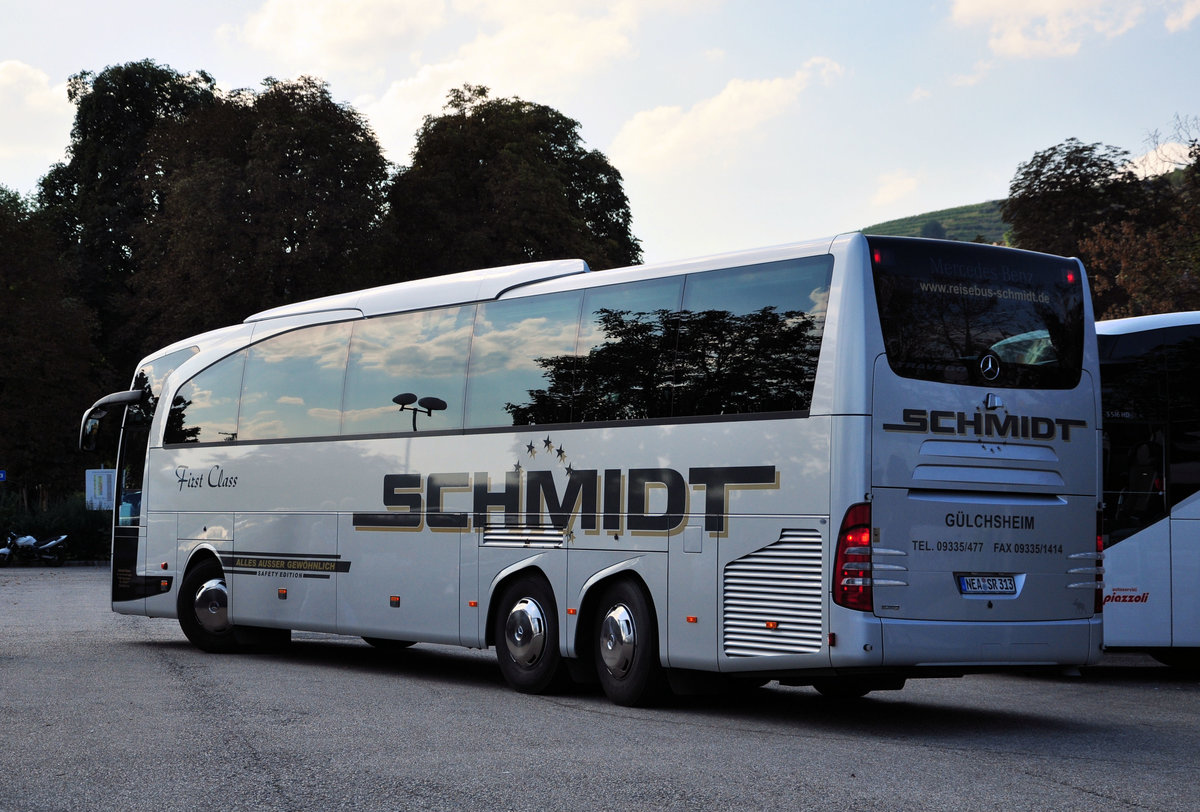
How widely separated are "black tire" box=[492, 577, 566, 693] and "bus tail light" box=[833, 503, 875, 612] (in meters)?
3.14

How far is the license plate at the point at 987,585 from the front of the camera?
10344 mm

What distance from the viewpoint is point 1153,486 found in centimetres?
1457

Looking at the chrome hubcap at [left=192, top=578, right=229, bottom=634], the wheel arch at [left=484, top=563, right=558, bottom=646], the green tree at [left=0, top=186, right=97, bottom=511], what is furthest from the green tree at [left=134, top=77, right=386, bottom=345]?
the wheel arch at [left=484, top=563, right=558, bottom=646]

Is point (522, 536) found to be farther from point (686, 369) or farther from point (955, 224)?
point (955, 224)

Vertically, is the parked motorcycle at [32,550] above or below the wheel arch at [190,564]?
below

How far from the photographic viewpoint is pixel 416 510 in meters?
14.1

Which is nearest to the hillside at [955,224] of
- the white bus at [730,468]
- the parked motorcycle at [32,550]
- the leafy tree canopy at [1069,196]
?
the leafy tree canopy at [1069,196]

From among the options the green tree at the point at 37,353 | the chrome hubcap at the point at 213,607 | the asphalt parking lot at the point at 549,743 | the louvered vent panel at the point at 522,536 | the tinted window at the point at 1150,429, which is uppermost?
the green tree at the point at 37,353

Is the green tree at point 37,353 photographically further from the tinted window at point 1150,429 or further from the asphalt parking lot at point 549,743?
the tinted window at point 1150,429

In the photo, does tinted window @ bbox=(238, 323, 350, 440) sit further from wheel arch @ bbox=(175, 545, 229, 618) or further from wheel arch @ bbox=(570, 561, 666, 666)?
wheel arch @ bbox=(570, 561, 666, 666)

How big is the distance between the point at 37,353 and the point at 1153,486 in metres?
39.4

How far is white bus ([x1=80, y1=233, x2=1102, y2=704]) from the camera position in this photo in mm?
10141

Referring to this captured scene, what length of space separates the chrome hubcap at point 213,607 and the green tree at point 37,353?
107 ft

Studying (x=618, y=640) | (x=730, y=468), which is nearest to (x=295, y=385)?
(x=618, y=640)
